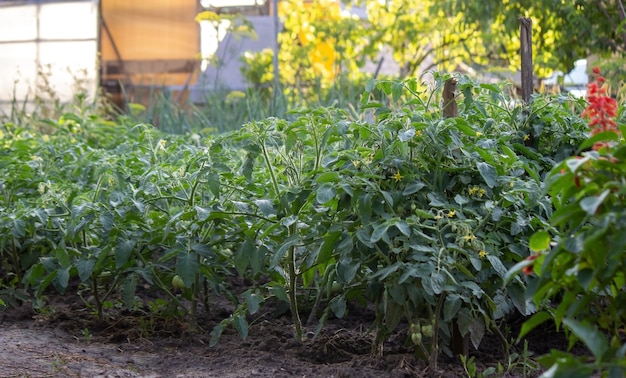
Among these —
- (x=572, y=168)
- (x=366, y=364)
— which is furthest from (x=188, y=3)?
(x=572, y=168)

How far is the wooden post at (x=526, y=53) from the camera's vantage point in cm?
393

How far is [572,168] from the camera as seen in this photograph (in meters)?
1.56

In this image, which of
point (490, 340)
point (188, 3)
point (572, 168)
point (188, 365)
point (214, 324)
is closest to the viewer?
point (572, 168)

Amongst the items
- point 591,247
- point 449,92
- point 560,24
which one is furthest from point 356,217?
point 560,24

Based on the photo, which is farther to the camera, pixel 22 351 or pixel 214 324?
pixel 214 324

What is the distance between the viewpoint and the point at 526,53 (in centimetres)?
400

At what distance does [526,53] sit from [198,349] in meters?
2.09

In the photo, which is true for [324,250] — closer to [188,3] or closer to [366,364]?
[366,364]

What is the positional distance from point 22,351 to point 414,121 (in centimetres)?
153

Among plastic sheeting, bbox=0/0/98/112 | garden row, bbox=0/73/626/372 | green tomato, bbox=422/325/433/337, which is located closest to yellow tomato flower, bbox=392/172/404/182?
garden row, bbox=0/73/626/372

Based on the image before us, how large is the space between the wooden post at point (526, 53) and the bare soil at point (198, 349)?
1.32 meters

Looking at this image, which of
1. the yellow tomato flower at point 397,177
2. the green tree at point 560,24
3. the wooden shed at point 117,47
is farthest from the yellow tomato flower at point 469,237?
the wooden shed at point 117,47

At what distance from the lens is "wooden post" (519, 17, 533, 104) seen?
3926mm

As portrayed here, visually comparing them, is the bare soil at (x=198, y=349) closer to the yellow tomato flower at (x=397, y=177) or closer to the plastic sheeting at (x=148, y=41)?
the yellow tomato flower at (x=397, y=177)
